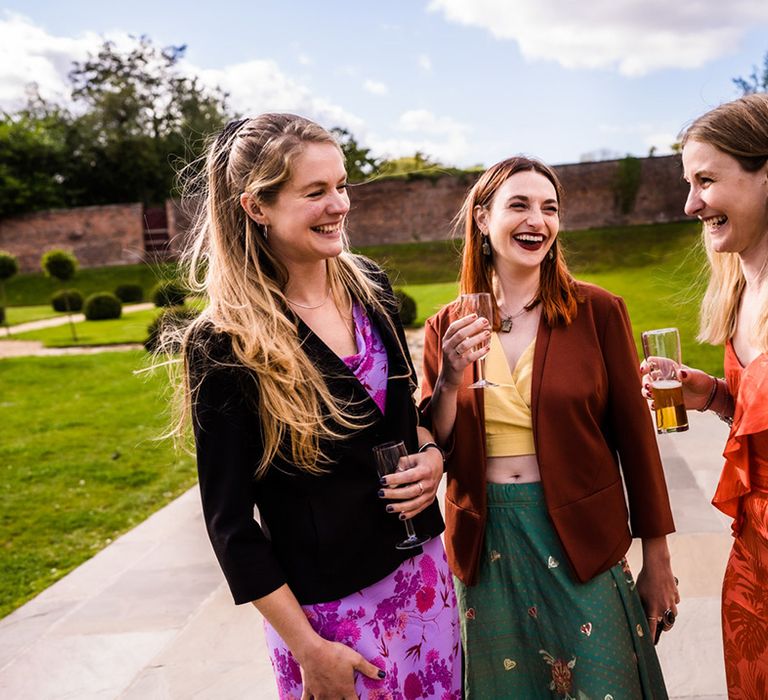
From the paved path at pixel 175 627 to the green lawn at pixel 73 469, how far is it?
21.4 inches

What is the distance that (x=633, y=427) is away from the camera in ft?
6.66

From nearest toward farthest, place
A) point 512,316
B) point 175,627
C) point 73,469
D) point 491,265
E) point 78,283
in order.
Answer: point 512,316 → point 491,265 → point 175,627 → point 73,469 → point 78,283

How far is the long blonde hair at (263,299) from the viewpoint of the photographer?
159cm

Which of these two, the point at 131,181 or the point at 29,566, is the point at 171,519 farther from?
the point at 131,181

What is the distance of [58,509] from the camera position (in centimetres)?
662

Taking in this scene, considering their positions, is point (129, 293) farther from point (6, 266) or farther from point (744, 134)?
point (744, 134)

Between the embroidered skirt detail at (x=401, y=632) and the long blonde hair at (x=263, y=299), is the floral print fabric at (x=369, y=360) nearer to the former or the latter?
the long blonde hair at (x=263, y=299)

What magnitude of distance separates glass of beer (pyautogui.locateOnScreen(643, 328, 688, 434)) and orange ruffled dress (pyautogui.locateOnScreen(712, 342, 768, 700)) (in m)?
0.14

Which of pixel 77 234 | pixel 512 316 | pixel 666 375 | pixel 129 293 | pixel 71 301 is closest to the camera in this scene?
pixel 666 375

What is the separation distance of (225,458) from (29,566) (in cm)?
459

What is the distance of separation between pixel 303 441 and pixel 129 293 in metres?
24.9

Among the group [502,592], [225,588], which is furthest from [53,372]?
[502,592]

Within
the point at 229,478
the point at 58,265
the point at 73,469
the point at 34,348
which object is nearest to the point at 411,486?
the point at 229,478

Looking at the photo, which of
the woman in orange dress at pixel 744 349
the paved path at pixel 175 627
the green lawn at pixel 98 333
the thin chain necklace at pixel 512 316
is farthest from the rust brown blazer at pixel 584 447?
the green lawn at pixel 98 333
